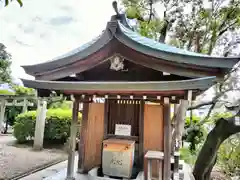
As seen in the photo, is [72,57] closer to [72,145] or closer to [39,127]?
[72,145]

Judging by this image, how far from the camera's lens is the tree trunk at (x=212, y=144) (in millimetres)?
6117

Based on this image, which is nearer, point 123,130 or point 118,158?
point 118,158

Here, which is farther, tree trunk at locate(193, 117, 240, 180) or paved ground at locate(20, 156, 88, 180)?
tree trunk at locate(193, 117, 240, 180)

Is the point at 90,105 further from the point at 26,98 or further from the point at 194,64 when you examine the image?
the point at 26,98

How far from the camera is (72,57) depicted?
5.09m

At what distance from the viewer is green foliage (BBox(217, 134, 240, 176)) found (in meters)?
8.05

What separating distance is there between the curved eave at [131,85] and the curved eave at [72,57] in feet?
1.96

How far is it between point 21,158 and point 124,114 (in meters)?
4.94

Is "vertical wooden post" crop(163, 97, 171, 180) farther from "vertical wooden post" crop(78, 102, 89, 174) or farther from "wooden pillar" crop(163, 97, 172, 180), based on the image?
"vertical wooden post" crop(78, 102, 89, 174)

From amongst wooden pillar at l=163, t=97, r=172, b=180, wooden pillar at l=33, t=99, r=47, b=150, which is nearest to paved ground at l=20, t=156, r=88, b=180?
wooden pillar at l=163, t=97, r=172, b=180

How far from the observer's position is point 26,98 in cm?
1320

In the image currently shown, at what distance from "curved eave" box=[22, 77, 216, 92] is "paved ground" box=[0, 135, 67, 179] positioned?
305cm

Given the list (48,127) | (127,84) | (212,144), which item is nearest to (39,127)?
(48,127)

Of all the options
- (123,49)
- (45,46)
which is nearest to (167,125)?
(123,49)
